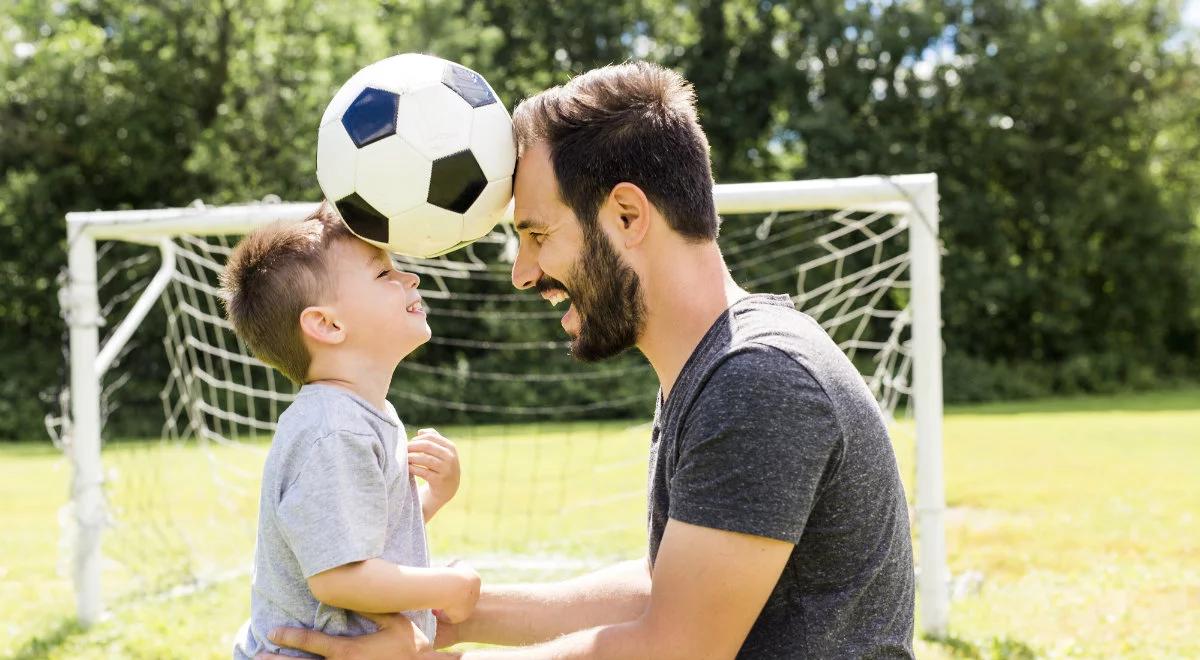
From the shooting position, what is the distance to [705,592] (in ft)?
5.12

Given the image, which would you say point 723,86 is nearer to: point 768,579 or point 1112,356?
point 1112,356

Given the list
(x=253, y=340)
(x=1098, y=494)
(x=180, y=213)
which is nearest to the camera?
(x=253, y=340)

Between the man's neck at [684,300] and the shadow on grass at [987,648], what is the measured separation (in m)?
3.16

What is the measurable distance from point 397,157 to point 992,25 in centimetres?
2343

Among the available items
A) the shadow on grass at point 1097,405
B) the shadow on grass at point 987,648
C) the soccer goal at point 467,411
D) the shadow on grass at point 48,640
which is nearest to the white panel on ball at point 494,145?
the soccer goal at point 467,411

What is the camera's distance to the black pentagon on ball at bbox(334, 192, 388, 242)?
2.11 m


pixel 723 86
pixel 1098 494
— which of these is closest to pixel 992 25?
pixel 723 86

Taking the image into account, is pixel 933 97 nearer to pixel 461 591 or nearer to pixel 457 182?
pixel 457 182

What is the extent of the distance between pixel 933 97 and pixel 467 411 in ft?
42.0

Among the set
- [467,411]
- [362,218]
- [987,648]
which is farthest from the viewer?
[467,411]

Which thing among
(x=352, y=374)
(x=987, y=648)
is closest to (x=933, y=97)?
(x=987, y=648)

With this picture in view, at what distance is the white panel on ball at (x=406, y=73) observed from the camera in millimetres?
2369

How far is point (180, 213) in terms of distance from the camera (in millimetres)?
5238

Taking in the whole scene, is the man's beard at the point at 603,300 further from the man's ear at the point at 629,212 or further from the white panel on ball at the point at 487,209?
the white panel on ball at the point at 487,209
